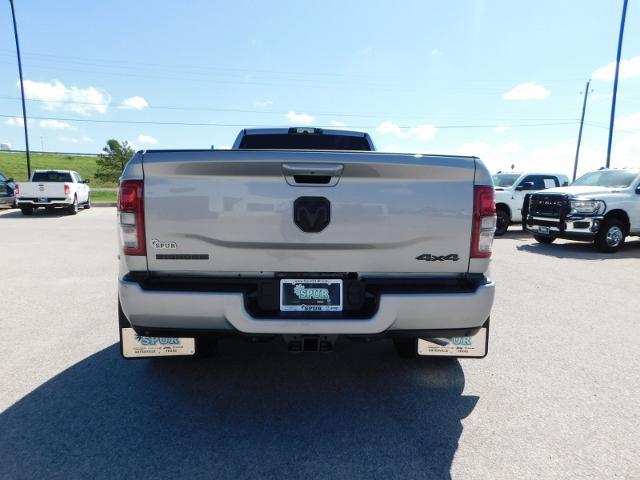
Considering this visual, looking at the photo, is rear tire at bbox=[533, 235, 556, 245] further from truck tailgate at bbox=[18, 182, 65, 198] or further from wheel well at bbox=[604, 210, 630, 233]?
truck tailgate at bbox=[18, 182, 65, 198]

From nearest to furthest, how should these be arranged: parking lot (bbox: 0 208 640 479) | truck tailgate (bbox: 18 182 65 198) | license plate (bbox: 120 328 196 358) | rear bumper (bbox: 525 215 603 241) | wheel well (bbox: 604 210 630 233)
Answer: parking lot (bbox: 0 208 640 479), license plate (bbox: 120 328 196 358), rear bumper (bbox: 525 215 603 241), wheel well (bbox: 604 210 630 233), truck tailgate (bbox: 18 182 65 198)

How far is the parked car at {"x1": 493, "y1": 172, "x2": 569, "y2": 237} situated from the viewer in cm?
1380

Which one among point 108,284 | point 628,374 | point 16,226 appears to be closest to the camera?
point 628,374

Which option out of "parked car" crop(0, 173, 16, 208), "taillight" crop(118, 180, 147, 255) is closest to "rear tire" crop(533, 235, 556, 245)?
"taillight" crop(118, 180, 147, 255)

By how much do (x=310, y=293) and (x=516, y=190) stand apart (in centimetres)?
1331

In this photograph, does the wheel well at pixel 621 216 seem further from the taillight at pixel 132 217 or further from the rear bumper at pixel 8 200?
the rear bumper at pixel 8 200

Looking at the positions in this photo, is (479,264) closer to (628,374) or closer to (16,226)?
(628,374)

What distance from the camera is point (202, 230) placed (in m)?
2.44

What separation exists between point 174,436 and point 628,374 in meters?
3.48

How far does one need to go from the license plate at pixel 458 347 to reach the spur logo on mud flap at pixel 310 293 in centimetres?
91

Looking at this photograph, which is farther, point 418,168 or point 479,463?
point 418,168

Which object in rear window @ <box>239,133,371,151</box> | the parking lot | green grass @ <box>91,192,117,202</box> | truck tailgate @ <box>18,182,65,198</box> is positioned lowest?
the parking lot

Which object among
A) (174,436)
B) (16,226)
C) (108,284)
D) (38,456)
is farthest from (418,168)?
(16,226)

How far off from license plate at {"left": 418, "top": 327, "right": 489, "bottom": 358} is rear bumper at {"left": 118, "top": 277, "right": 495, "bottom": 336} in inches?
21.2
